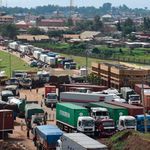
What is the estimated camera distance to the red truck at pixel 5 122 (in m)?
21.2

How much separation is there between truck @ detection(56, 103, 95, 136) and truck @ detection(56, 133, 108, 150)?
3730 mm

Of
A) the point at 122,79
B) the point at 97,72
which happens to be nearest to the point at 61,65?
the point at 97,72

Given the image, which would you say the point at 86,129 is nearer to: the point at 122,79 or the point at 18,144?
the point at 18,144

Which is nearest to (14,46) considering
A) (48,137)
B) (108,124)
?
(108,124)

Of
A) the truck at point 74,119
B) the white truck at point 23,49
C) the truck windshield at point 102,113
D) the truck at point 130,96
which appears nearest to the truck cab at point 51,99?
the truck at point 130,96

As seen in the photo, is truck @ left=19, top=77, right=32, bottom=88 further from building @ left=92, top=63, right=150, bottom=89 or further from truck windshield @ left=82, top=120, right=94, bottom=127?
truck windshield @ left=82, top=120, right=94, bottom=127

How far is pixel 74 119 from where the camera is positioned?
840 inches

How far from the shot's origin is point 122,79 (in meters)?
33.8

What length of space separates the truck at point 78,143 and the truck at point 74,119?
373 centimetres

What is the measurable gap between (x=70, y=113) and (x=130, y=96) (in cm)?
767

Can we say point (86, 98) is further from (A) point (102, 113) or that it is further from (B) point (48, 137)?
(B) point (48, 137)

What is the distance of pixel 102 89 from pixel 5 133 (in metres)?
11.7

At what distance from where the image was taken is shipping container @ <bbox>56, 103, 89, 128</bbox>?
21.4 meters

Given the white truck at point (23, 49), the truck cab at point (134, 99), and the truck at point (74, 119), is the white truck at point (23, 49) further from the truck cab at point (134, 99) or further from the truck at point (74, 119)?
the truck at point (74, 119)
